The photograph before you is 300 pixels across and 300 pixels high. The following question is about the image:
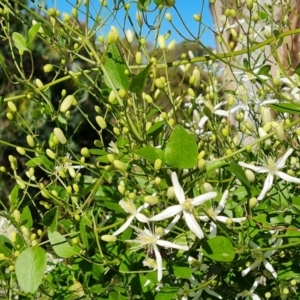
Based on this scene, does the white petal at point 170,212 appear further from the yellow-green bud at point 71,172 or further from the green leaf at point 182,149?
the yellow-green bud at point 71,172

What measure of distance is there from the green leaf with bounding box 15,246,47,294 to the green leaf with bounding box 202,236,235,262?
155 millimetres

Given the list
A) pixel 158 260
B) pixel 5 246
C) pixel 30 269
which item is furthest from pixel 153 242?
pixel 5 246

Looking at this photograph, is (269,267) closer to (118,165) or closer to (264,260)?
(264,260)

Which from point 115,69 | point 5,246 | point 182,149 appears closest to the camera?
point 182,149

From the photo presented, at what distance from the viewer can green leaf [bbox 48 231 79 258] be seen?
59 centimetres

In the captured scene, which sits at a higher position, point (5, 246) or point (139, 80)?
point (139, 80)

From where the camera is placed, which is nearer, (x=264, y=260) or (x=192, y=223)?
(x=192, y=223)

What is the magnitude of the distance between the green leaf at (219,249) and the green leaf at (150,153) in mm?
91

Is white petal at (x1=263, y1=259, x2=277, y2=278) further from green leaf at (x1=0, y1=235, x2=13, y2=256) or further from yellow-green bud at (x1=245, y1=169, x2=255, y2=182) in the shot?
green leaf at (x1=0, y1=235, x2=13, y2=256)

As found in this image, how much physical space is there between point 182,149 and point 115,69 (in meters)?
0.15

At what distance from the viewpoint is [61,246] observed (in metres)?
0.60

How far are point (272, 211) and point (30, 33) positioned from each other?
1.03ft

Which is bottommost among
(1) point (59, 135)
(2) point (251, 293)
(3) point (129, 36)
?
(2) point (251, 293)

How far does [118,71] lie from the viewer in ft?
1.84
